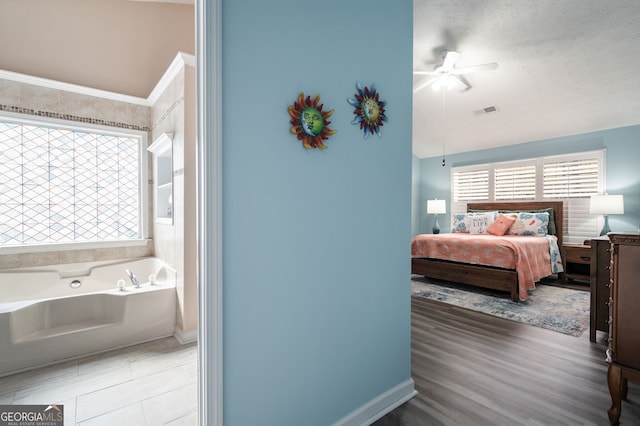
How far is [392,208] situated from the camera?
1.67 metres

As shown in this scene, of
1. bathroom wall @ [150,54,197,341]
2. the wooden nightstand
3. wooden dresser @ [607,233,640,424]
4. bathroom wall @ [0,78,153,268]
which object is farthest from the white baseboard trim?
the wooden nightstand

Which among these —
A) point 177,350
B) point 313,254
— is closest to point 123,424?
point 177,350

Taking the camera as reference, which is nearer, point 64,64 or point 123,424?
point 123,424

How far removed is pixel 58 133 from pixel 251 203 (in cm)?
349

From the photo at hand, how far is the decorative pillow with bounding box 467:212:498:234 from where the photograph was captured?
503 centimetres

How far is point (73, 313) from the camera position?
232 centimetres

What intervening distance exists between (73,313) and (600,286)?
4283 mm

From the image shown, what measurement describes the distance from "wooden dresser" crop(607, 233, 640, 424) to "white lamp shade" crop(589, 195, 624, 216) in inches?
135

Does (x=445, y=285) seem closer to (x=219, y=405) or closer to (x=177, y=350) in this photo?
(x=177, y=350)

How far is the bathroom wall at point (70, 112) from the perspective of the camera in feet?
9.60

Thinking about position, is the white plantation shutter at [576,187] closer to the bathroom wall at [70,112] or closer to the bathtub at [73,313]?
the bathtub at [73,313]

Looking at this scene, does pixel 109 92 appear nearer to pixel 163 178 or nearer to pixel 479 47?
pixel 163 178

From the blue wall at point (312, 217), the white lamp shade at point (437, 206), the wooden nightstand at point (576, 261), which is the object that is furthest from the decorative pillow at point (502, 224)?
the blue wall at point (312, 217)

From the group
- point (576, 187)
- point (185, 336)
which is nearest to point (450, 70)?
point (576, 187)
